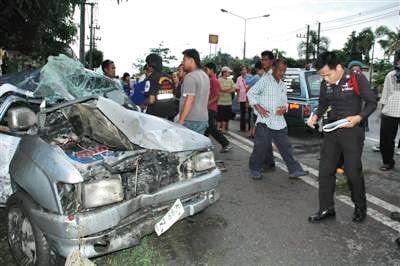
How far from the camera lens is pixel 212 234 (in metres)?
4.24

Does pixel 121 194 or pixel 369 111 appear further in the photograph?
pixel 369 111

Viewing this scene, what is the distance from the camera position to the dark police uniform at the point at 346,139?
14.1 feet

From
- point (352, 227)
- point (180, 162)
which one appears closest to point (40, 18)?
point (180, 162)

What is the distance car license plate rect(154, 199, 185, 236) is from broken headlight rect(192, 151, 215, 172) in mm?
436

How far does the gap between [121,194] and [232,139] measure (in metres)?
7.22

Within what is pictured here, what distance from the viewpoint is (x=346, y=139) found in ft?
14.2

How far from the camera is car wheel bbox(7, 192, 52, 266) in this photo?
10.7 ft

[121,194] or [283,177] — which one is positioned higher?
[121,194]

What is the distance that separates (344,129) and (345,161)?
0.33 m

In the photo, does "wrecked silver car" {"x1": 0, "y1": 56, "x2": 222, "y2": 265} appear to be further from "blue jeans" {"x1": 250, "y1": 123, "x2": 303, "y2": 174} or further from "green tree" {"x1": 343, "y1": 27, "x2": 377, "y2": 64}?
"green tree" {"x1": 343, "y1": 27, "x2": 377, "y2": 64}

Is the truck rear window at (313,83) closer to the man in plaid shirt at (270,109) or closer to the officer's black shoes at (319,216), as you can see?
the man in plaid shirt at (270,109)

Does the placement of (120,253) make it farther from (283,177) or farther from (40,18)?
(40,18)

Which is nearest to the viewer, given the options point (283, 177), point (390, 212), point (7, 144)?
point (7, 144)

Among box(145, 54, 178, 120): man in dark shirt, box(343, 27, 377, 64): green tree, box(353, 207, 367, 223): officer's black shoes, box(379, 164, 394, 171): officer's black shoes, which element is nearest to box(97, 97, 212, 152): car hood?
box(353, 207, 367, 223): officer's black shoes
